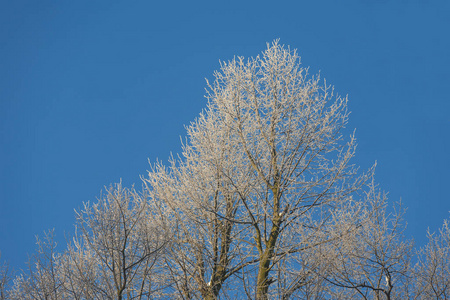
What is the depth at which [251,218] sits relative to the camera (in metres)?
7.73

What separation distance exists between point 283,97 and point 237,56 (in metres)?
1.45

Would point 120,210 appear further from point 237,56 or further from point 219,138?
point 237,56

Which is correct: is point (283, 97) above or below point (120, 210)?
above

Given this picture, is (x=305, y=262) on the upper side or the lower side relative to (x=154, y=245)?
lower

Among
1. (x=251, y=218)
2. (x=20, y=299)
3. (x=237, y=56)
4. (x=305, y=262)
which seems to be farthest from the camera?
(x=20, y=299)

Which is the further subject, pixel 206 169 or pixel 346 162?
pixel 206 169

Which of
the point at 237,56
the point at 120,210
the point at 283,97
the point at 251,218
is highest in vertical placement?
the point at 237,56

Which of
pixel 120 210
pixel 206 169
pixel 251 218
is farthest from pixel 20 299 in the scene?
pixel 251 218

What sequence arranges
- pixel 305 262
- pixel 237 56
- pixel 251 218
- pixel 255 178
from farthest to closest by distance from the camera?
pixel 237 56, pixel 255 178, pixel 251 218, pixel 305 262

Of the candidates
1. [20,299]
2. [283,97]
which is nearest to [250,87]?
[283,97]

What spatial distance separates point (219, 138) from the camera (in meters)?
9.47

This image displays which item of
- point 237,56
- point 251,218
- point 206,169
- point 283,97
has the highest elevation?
point 237,56

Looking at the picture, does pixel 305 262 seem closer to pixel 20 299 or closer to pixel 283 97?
pixel 283 97

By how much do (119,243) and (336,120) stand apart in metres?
4.61
